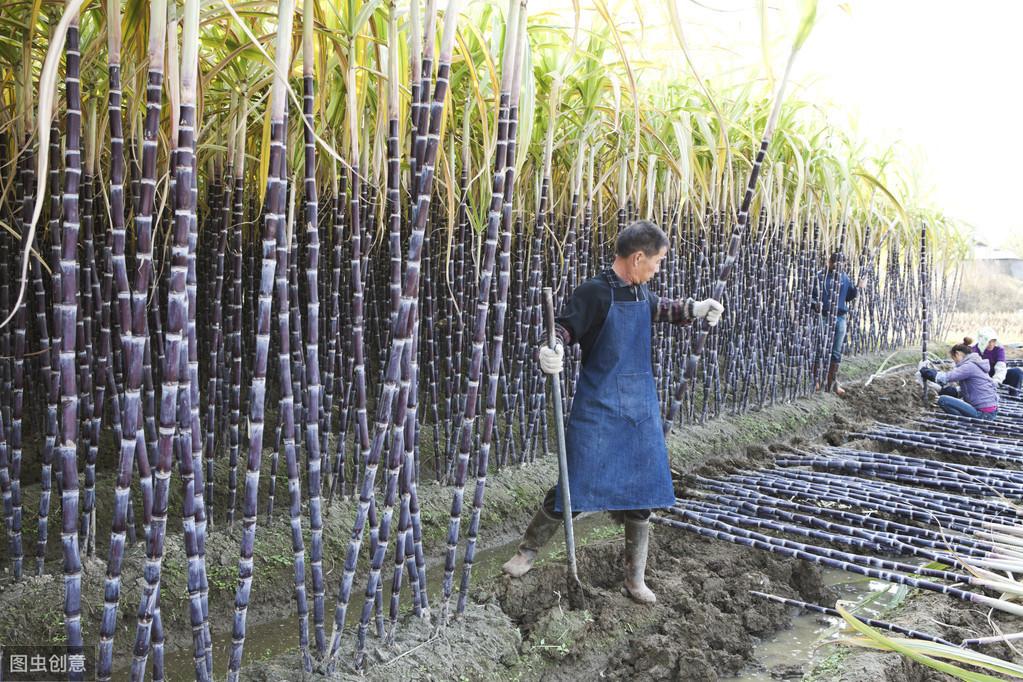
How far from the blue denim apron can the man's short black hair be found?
16 centimetres

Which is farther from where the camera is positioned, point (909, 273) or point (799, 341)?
point (909, 273)

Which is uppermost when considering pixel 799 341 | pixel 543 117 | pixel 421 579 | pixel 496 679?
pixel 543 117

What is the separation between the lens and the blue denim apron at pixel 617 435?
2285 millimetres

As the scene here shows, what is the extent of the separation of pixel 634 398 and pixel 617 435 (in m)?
0.12

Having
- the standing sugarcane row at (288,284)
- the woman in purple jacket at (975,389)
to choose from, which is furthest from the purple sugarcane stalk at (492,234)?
the woman in purple jacket at (975,389)

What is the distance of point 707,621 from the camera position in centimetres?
217

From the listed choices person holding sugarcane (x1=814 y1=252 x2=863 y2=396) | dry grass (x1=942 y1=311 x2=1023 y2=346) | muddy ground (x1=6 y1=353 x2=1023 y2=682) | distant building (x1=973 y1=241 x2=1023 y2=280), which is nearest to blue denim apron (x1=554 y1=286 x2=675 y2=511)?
muddy ground (x1=6 y1=353 x2=1023 y2=682)

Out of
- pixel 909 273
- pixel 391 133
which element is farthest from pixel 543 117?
pixel 909 273

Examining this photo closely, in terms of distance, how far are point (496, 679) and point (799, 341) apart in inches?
162

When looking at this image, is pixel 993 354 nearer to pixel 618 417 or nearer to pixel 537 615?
pixel 618 417

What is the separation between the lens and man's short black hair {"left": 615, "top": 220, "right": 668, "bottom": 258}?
7.23 feet

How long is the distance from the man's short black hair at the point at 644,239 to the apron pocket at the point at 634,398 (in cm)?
38

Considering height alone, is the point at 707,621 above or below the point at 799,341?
below

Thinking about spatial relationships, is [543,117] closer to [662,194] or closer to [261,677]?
[662,194]
